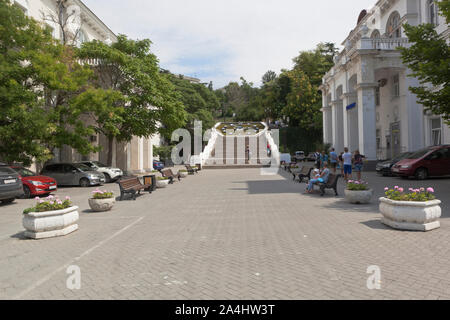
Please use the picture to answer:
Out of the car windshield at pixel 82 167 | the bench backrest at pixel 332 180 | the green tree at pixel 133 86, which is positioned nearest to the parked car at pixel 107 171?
the car windshield at pixel 82 167

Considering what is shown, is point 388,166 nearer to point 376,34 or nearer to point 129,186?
point 129,186

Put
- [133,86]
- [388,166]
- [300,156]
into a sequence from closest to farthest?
[388,166]
[133,86]
[300,156]

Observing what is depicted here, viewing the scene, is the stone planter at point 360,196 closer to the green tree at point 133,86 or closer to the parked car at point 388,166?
the parked car at point 388,166

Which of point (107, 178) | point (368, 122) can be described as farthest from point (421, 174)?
point (107, 178)

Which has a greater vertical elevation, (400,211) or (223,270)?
(400,211)

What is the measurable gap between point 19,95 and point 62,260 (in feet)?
42.3

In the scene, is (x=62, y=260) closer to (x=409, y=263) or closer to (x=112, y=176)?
(x=409, y=263)

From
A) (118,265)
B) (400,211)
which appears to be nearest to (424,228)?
(400,211)

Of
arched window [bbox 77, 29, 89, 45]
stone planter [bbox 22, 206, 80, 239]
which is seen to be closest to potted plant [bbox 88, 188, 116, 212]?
stone planter [bbox 22, 206, 80, 239]

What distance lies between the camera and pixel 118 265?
5.43m

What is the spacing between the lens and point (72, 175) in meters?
20.0

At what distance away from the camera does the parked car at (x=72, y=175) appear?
1991 centimetres

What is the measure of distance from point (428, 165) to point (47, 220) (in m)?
18.6

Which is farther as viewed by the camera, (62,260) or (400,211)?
(400,211)
